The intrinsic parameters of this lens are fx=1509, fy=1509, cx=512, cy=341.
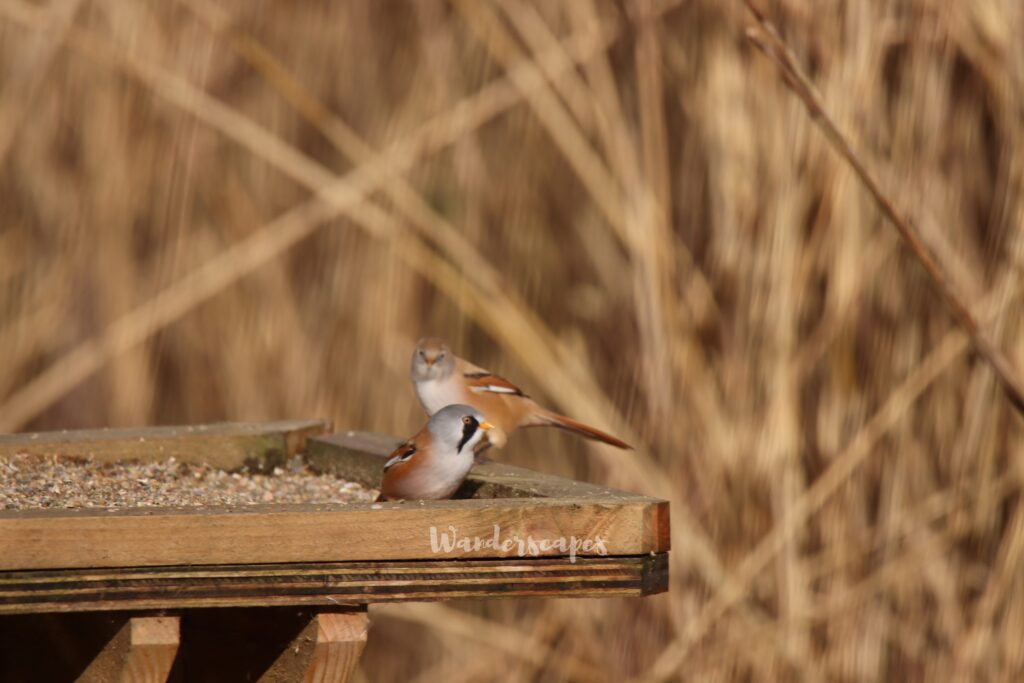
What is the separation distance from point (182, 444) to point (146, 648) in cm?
82

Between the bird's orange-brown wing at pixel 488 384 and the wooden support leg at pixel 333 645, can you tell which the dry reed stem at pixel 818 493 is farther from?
the wooden support leg at pixel 333 645

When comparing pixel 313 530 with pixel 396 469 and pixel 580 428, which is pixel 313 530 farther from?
pixel 580 428

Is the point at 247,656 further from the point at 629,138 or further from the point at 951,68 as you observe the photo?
the point at 951,68

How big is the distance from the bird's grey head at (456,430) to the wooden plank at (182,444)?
1.81ft

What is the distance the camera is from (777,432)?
3.29 metres

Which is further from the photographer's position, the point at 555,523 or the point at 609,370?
the point at 609,370

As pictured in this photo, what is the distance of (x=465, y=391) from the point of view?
272cm

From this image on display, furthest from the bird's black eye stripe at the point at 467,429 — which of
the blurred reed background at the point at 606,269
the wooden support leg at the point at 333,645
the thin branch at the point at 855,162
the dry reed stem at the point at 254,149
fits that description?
the dry reed stem at the point at 254,149

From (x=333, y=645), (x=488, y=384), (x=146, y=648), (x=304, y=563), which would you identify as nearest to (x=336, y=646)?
(x=333, y=645)

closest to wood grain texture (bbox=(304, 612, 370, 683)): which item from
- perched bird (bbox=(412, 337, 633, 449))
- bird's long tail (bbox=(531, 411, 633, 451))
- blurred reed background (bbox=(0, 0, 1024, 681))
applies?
bird's long tail (bbox=(531, 411, 633, 451))

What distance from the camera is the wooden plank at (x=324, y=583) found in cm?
166

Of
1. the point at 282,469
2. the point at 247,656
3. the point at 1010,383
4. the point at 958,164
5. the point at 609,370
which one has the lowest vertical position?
the point at 247,656

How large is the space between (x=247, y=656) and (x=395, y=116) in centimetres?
230

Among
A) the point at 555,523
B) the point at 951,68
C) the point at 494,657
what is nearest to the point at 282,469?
the point at 555,523
